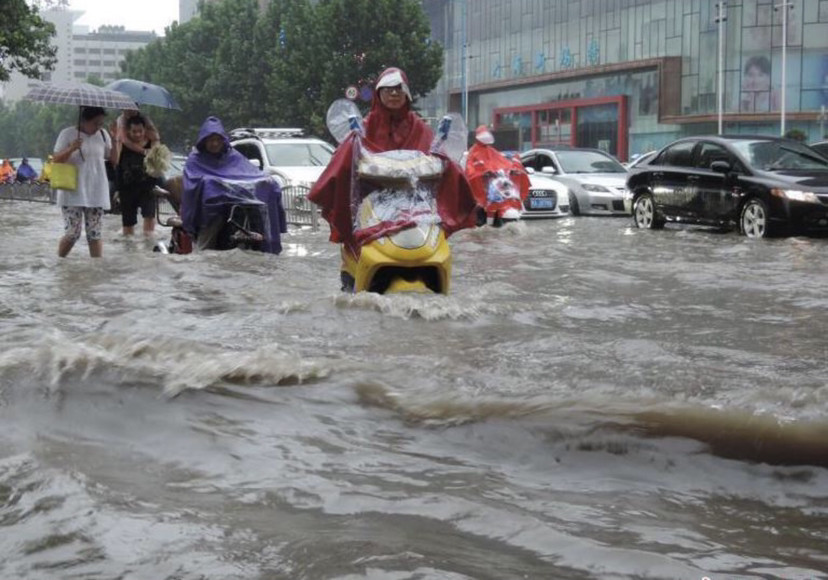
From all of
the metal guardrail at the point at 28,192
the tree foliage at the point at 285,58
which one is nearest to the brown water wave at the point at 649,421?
the metal guardrail at the point at 28,192

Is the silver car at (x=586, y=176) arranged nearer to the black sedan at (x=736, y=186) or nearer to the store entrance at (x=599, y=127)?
the black sedan at (x=736, y=186)

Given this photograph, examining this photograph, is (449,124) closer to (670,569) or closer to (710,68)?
(670,569)

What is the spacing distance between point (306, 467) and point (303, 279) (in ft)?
18.2

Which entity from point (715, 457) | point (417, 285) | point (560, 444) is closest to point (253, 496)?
point (560, 444)

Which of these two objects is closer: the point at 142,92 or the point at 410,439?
the point at 410,439

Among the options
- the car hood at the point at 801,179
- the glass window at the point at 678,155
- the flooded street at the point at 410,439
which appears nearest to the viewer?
the flooded street at the point at 410,439

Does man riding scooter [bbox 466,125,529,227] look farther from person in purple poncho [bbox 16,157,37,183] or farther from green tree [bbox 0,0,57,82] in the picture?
person in purple poncho [bbox 16,157,37,183]

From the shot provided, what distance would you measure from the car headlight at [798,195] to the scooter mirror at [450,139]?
759cm

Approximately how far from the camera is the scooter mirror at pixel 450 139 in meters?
7.59

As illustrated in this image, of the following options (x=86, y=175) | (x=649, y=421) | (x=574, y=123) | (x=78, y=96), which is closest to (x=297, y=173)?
(x=78, y=96)

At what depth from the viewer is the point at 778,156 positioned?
15.3m

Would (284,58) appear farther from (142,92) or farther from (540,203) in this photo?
(142,92)

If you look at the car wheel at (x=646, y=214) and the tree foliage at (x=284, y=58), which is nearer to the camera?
the car wheel at (x=646, y=214)

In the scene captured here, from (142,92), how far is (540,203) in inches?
269
